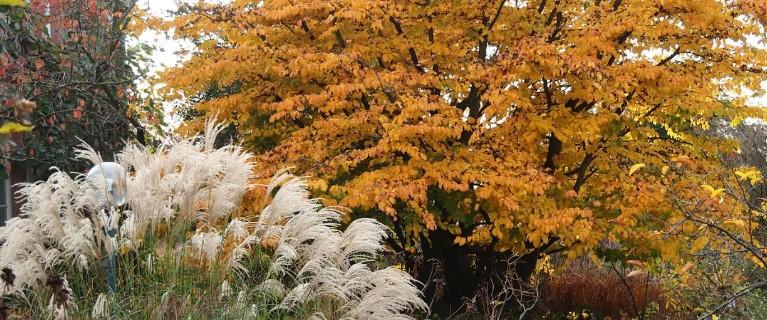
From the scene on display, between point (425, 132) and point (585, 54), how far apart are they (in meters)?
1.69

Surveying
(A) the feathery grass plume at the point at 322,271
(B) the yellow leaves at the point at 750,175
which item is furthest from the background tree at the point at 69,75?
(B) the yellow leaves at the point at 750,175

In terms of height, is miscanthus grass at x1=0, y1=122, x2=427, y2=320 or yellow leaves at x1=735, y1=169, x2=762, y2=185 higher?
miscanthus grass at x1=0, y1=122, x2=427, y2=320

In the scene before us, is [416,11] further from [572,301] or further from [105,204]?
[572,301]

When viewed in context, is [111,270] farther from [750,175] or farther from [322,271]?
[750,175]

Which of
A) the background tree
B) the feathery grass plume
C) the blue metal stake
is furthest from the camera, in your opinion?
the background tree

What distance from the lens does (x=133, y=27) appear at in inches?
354

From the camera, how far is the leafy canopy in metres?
7.19

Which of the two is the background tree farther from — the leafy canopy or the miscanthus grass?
the miscanthus grass

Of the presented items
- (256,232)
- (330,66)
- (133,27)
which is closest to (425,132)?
(330,66)

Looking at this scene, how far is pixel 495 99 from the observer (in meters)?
6.95

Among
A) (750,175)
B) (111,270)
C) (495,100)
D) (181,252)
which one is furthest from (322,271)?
(750,175)

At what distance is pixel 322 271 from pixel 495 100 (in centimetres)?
261

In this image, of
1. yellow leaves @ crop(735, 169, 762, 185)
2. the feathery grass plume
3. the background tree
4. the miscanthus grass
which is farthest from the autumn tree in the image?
the background tree

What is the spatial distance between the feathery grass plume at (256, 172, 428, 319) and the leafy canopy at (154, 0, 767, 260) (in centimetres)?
140
